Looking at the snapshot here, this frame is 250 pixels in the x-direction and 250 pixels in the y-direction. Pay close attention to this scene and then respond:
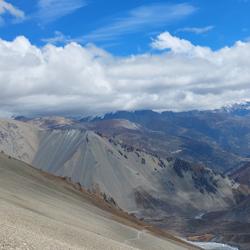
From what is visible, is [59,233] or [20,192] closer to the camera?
[59,233]

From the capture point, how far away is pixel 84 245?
206 ft

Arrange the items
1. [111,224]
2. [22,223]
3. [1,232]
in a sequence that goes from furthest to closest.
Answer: [111,224] < [22,223] < [1,232]

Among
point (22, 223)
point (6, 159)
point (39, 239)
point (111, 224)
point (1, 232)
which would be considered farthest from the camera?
point (6, 159)

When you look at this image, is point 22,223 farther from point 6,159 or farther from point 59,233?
point 6,159

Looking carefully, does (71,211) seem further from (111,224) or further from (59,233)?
(59,233)

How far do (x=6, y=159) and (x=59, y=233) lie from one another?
92014 millimetres

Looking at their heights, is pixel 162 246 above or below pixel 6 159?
below

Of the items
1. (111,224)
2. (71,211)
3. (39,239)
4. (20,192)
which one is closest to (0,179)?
(20,192)

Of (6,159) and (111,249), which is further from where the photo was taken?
(6,159)

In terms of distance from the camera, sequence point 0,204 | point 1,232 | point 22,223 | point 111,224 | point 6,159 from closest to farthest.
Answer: point 1,232, point 22,223, point 0,204, point 111,224, point 6,159

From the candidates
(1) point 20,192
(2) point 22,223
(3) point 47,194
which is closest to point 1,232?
(2) point 22,223

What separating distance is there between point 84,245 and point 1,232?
67.4 feet

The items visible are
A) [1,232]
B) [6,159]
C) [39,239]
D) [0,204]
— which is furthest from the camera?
[6,159]

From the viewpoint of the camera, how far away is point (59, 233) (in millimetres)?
64562
